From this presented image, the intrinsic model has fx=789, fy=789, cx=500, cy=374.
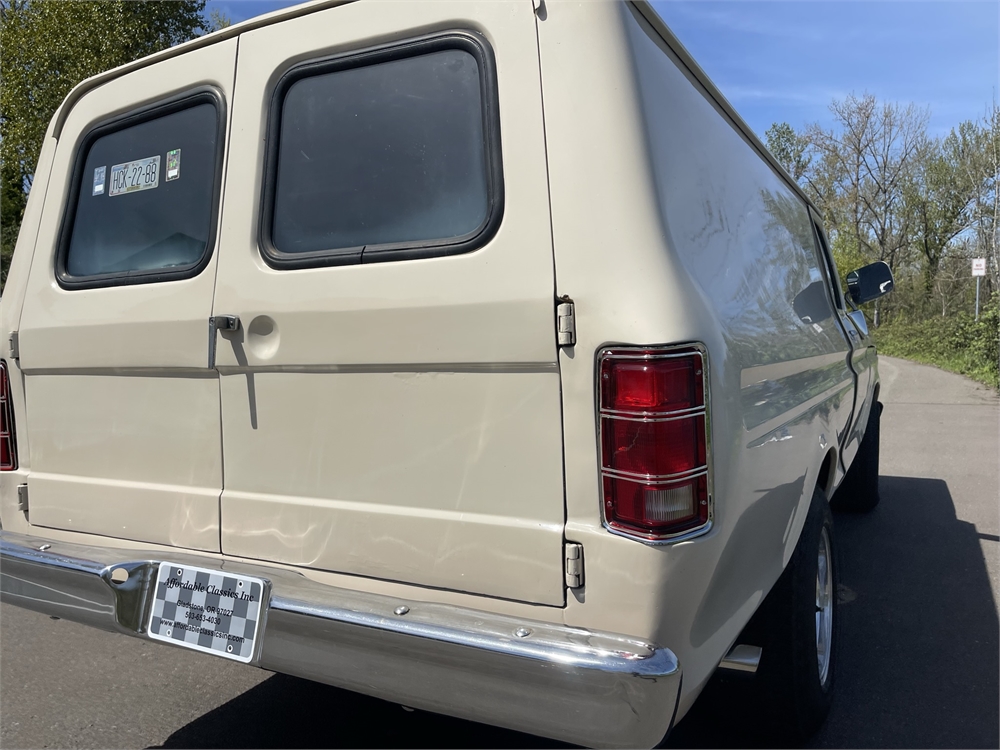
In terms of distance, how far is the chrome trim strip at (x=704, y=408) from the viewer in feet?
5.51

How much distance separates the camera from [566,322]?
1.74 metres

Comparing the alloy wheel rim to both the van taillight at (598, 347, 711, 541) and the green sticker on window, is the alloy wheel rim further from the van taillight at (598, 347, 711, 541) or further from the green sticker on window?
the green sticker on window

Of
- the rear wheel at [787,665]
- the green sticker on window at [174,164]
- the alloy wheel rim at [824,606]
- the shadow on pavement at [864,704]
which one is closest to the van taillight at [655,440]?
the rear wheel at [787,665]

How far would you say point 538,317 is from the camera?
1.77m

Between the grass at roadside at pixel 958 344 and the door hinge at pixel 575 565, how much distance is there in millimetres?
14583

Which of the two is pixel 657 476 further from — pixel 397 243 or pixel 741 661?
pixel 397 243

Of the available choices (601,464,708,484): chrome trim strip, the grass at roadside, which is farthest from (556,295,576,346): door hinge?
the grass at roadside

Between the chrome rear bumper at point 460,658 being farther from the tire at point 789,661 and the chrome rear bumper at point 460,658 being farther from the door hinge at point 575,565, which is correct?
the tire at point 789,661

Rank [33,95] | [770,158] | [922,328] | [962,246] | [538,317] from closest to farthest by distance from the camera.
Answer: [538,317] < [770,158] < [33,95] < [922,328] < [962,246]

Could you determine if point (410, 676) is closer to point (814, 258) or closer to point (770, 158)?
point (770, 158)

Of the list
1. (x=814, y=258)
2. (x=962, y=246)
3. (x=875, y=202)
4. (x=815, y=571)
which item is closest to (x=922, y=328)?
(x=962, y=246)

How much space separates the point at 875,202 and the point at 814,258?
36.0 meters

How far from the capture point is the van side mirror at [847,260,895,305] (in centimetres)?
480

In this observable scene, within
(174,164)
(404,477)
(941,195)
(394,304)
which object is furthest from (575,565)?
(941,195)
